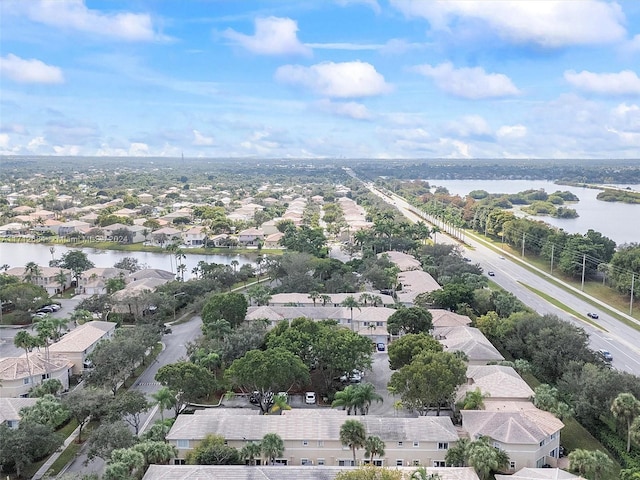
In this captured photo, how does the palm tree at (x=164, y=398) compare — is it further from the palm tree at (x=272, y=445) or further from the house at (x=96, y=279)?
the house at (x=96, y=279)

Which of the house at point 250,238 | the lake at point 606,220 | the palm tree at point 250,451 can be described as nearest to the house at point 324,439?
the palm tree at point 250,451

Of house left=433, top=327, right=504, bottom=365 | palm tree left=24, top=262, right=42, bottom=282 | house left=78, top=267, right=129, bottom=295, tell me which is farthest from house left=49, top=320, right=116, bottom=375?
house left=433, top=327, right=504, bottom=365

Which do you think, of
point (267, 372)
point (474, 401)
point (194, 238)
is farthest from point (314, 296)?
point (194, 238)

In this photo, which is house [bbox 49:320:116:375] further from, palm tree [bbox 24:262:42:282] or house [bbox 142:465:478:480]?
palm tree [bbox 24:262:42:282]

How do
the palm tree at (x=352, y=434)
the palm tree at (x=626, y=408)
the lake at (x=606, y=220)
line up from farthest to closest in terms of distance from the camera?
the lake at (x=606, y=220), the palm tree at (x=626, y=408), the palm tree at (x=352, y=434)

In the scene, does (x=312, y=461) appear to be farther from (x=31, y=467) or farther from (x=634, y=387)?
→ (x=634, y=387)

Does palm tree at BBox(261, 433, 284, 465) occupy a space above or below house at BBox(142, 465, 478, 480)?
above
